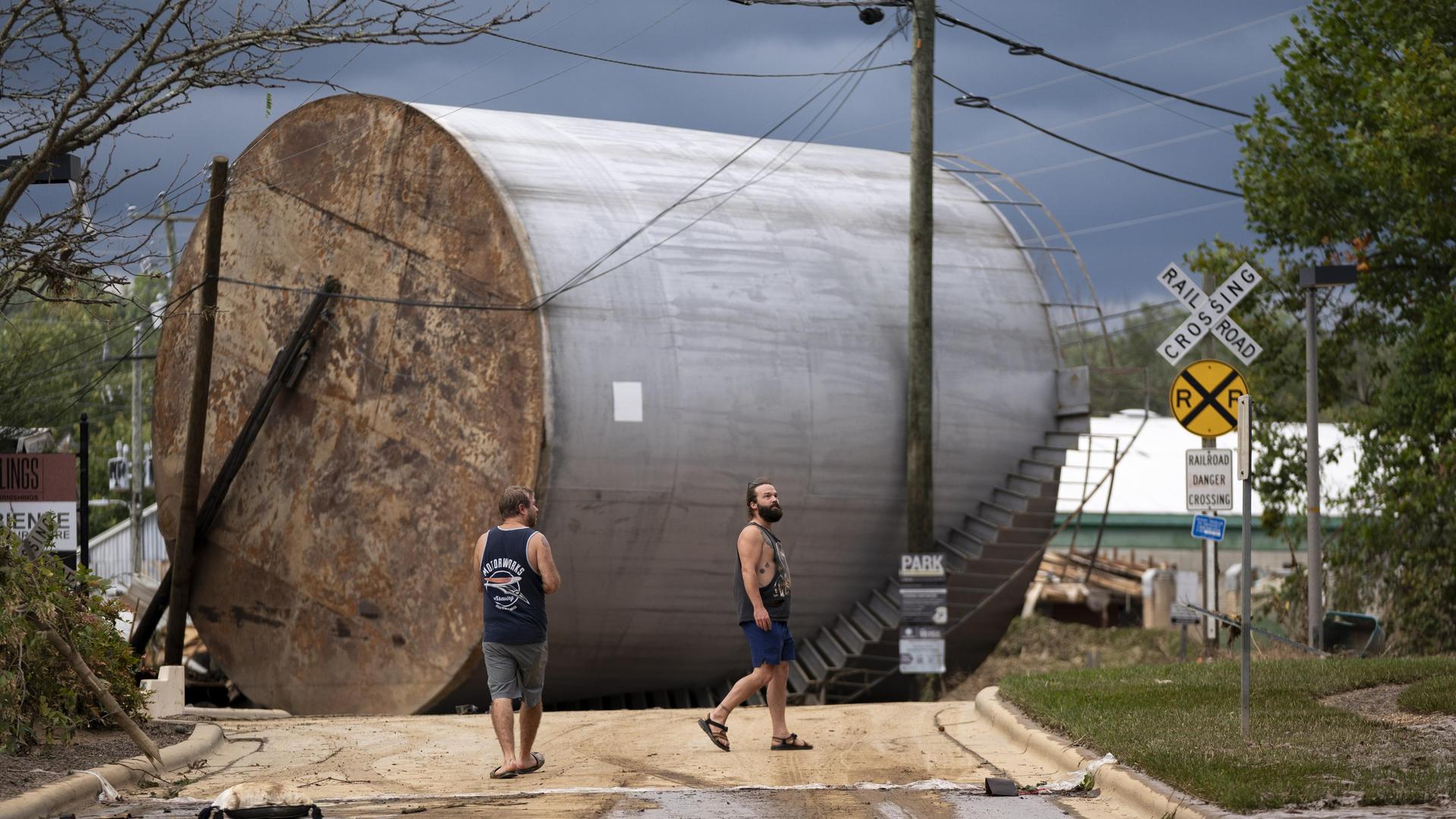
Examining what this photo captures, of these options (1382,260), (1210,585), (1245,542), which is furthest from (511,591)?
(1382,260)

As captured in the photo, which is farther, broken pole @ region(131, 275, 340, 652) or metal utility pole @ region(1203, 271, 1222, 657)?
broken pole @ region(131, 275, 340, 652)

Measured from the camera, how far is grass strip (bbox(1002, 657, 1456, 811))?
8.47 meters

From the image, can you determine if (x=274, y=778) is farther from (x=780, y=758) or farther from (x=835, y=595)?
(x=835, y=595)

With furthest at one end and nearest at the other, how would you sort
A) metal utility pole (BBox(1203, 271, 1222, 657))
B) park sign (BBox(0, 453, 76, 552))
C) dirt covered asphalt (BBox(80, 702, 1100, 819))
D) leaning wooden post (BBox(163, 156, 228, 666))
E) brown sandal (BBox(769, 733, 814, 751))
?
leaning wooden post (BBox(163, 156, 228, 666)), metal utility pole (BBox(1203, 271, 1222, 657)), park sign (BBox(0, 453, 76, 552)), brown sandal (BBox(769, 733, 814, 751)), dirt covered asphalt (BBox(80, 702, 1100, 819))

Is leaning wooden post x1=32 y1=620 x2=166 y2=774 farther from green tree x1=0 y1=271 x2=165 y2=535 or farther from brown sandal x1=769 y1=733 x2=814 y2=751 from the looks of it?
brown sandal x1=769 y1=733 x2=814 y2=751

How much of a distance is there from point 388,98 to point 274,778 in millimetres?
10534

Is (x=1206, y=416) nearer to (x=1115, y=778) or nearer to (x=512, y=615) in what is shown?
(x=1115, y=778)

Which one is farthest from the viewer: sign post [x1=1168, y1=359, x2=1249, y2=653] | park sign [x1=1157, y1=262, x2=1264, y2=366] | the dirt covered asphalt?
park sign [x1=1157, y1=262, x2=1264, y2=366]

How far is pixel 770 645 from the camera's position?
35.6 feet

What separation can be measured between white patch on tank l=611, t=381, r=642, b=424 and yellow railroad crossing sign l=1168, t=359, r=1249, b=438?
5324 millimetres

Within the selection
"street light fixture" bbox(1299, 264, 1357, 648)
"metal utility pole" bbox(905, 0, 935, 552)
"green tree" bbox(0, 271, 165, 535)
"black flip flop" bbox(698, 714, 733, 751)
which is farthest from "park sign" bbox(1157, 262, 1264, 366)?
"green tree" bbox(0, 271, 165, 535)

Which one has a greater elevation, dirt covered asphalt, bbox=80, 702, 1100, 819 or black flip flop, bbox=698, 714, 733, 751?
black flip flop, bbox=698, 714, 733, 751

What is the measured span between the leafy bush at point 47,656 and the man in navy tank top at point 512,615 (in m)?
2.51

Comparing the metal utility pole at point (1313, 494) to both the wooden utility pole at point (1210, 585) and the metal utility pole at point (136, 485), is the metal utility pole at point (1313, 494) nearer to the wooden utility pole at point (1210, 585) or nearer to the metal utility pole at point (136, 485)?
the wooden utility pole at point (1210, 585)
